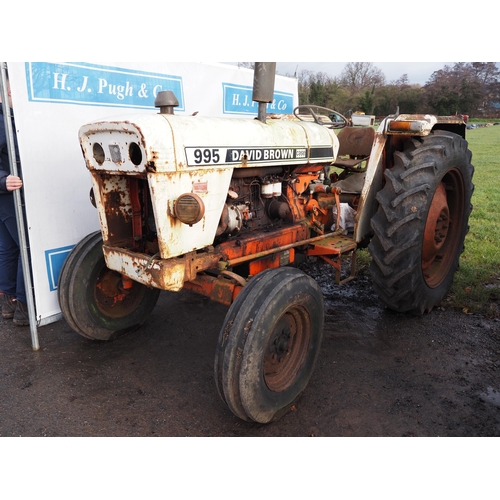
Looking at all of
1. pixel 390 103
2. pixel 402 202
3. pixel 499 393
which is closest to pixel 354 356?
pixel 499 393

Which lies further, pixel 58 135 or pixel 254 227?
pixel 58 135

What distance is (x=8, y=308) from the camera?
3.86m

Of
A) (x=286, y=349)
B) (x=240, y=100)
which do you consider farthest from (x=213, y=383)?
(x=240, y=100)

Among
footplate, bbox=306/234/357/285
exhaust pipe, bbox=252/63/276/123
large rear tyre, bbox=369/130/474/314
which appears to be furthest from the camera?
footplate, bbox=306/234/357/285

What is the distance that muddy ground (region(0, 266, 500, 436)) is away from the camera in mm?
2477

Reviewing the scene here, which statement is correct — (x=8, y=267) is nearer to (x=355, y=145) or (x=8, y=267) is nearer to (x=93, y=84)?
(x=93, y=84)

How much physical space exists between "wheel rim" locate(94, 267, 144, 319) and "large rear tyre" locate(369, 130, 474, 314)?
1939 millimetres

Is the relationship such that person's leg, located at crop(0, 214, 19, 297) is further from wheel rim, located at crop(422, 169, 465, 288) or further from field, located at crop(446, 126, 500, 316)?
field, located at crop(446, 126, 500, 316)

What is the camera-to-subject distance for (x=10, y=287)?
3.74 m

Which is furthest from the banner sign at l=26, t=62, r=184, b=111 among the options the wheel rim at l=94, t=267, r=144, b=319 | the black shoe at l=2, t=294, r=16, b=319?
the black shoe at l=2, t=294, r=16, b=319

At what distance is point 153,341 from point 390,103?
2330 centimetres

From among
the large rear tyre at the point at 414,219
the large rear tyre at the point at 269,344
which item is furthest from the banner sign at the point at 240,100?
the large rear tyre at the point at 269,344

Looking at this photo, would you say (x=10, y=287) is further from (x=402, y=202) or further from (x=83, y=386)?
(x=402, y=202)

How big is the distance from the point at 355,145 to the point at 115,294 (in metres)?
3.03
